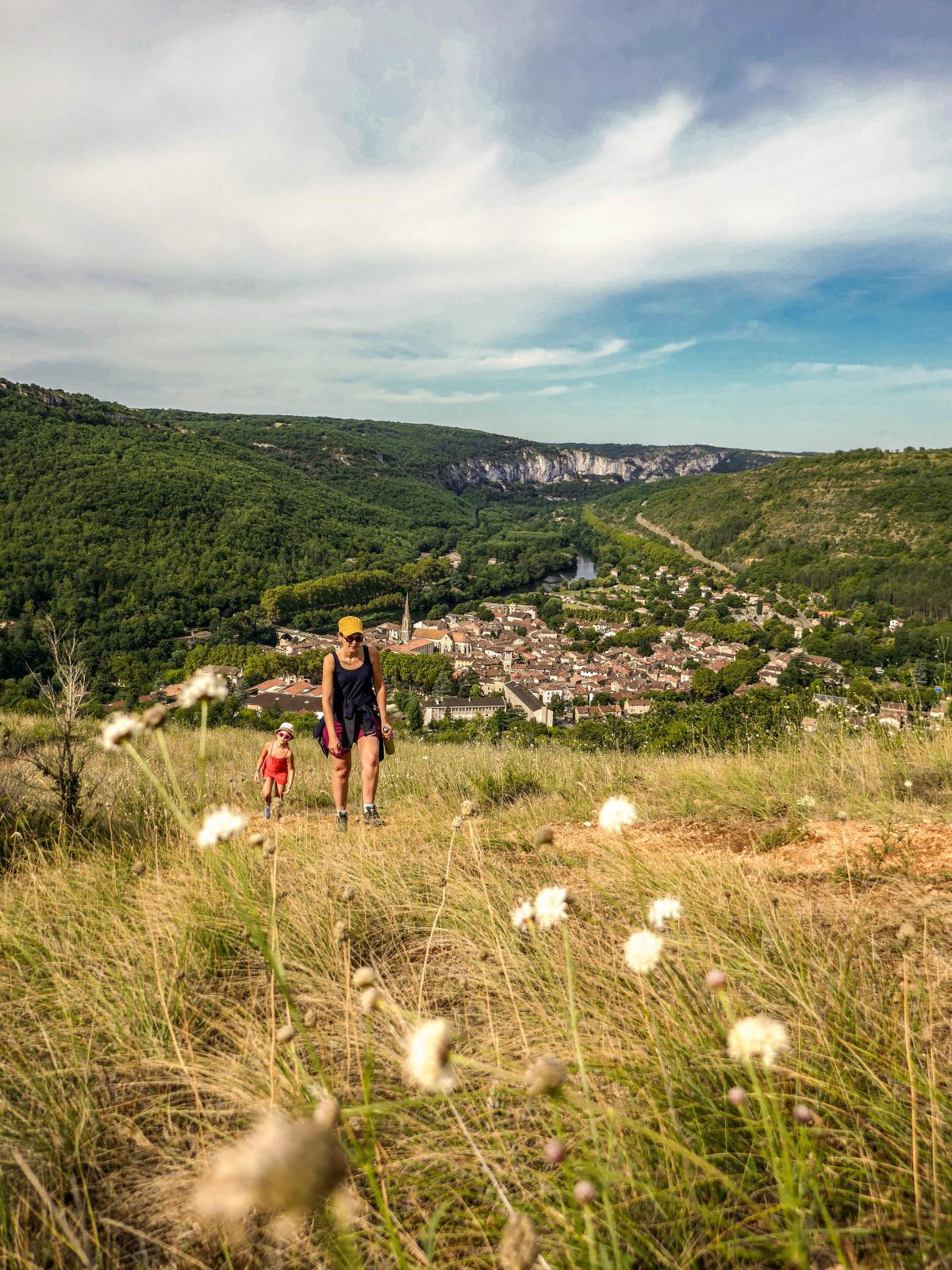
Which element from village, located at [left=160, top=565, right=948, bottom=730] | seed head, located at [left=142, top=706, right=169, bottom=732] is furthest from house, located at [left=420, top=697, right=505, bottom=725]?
seed head, located at [left=142, top=706, right=169, bottom=732]

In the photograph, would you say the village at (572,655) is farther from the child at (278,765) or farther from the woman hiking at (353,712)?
the woman hiking at (353,712)

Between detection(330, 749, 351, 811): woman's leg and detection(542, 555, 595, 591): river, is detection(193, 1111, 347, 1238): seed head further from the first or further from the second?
detection(542, 555, 595, 591): river

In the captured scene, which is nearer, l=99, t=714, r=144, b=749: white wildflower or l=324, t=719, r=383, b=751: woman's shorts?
l=99, t=714, r=144, b=749: white wildflower

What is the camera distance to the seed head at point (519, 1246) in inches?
29.5

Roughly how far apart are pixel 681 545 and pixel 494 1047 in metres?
112

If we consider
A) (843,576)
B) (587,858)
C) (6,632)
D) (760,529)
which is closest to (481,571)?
(760,529)

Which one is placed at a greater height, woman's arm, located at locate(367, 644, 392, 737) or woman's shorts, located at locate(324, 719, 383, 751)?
woman's arm, located at locate(367, 644, 392, 737)

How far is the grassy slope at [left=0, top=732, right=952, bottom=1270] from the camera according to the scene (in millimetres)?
1146

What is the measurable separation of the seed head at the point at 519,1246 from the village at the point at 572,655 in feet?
75.5

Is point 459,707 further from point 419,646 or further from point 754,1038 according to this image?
point 754,1038

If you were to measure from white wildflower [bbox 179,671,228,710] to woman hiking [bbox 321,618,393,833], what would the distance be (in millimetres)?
3002

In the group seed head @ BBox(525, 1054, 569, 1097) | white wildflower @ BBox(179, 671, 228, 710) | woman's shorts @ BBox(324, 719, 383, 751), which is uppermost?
white wildflower @ BBox(179, 671, 228, 710)

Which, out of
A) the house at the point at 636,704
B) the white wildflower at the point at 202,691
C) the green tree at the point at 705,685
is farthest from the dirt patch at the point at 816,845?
the green tree at the point at 705,685

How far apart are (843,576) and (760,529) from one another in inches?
1027
